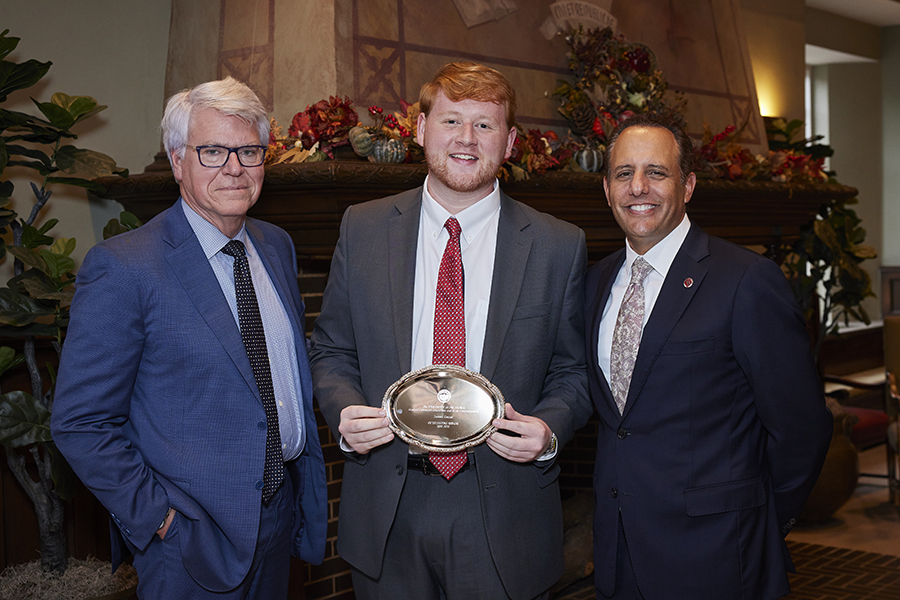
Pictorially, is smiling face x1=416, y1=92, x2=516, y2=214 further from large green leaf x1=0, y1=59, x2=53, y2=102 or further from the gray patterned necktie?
large green leaf x1=0, y1=59, x2=53, y2=102

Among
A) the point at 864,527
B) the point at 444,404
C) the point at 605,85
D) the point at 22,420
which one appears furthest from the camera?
the point at 864,527

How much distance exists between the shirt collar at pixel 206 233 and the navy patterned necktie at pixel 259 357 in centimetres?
2

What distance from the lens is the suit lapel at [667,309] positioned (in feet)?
6.69

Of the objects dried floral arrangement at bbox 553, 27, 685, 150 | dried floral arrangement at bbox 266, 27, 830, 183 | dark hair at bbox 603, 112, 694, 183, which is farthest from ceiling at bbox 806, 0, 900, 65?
dark hair at bbox 603, 112, 694, 183

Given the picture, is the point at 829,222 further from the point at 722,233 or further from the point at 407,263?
the point at 407,263

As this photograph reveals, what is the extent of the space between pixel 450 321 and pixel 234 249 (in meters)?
0.59

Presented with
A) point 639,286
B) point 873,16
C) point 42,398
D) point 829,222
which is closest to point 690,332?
point 639,286

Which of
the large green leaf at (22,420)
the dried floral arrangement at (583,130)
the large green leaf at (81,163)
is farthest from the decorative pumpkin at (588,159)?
the large green leaf at (22,420)

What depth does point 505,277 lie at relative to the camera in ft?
6.75

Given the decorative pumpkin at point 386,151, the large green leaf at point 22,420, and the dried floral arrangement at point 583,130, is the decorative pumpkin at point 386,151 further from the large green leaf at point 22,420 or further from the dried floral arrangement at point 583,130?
the large green leaf at point 22,420

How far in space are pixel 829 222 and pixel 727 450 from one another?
14.1 feet

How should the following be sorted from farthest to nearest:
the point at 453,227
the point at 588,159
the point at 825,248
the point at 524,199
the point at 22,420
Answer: the point at 825,248 → the point at 588,159 → the point at 524,199 → the point at 22,420 → the point at 453,227

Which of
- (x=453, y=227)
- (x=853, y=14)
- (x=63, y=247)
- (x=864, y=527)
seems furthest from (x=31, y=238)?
(x=853, y=14)

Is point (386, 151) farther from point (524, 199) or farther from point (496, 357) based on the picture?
point (496, 357)
